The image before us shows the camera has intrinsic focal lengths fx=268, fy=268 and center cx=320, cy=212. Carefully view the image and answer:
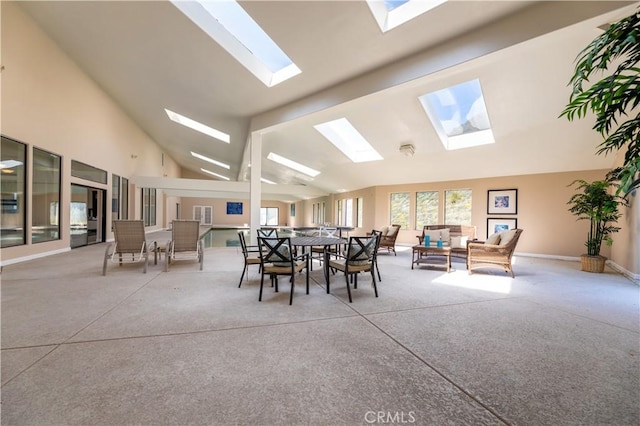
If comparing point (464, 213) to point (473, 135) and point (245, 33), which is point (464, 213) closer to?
point (473, 135)

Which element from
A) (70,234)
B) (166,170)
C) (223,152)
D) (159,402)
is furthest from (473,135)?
(166,170)

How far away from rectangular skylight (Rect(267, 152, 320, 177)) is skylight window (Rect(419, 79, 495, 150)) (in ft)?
18.6

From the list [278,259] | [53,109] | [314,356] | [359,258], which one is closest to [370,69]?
[359,258]

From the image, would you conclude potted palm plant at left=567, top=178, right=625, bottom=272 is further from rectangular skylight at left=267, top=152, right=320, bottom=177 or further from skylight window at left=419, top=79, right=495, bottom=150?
rectangular skylight at left=267, top=152, right=320, bottom=177

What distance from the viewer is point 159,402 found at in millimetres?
1552

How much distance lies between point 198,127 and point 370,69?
6.67 meters

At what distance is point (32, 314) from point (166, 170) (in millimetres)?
15340

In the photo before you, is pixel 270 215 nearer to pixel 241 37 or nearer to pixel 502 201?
pixel 502 201

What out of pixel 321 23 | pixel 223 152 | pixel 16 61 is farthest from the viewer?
pixel 223 152

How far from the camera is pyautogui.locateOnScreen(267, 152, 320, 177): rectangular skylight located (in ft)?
35.1

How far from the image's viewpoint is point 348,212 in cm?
1327

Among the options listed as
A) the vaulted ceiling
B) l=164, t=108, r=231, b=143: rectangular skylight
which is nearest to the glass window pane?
the vaulted ceiling

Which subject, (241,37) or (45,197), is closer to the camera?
(241,37)

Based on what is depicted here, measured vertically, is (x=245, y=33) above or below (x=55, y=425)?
above
